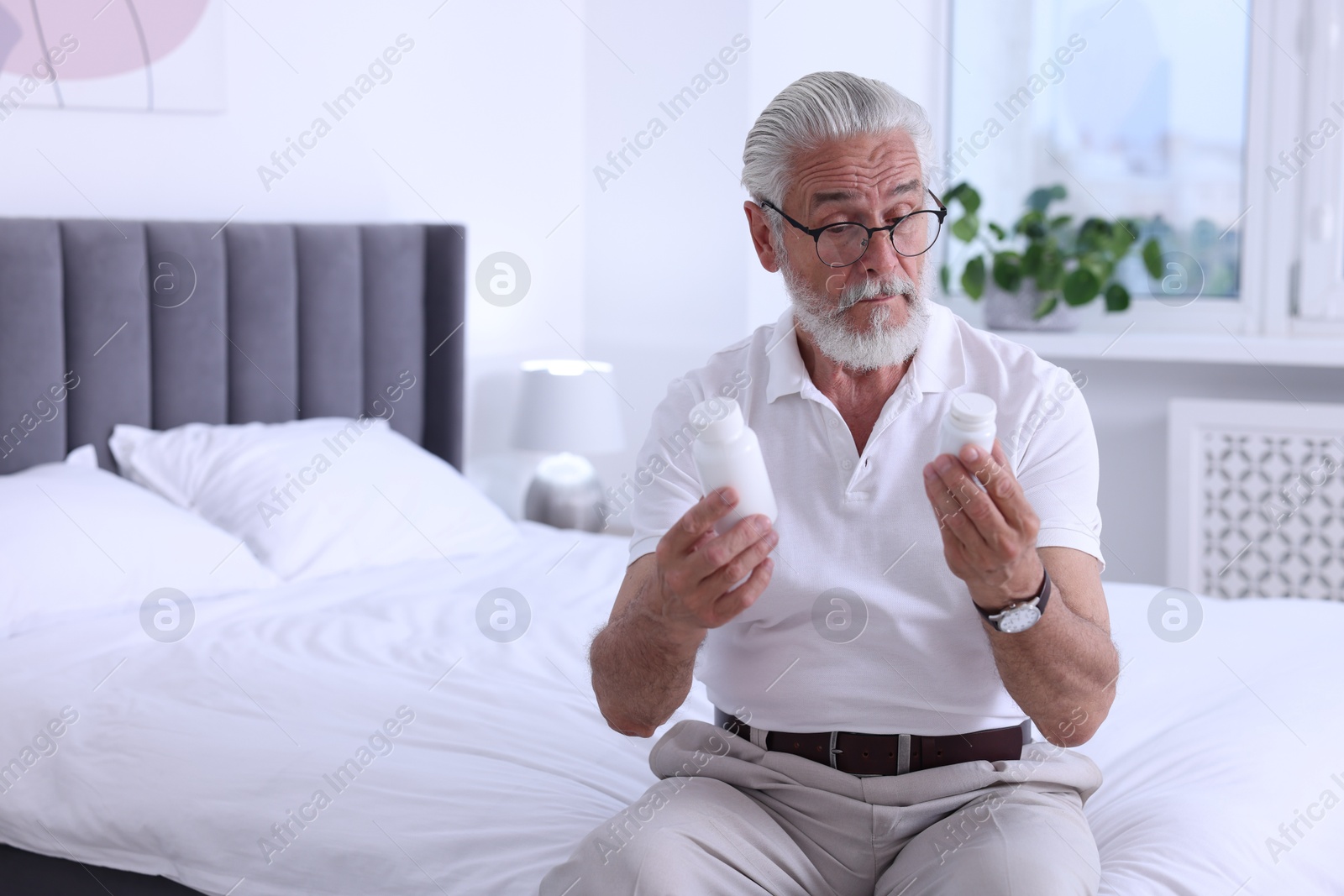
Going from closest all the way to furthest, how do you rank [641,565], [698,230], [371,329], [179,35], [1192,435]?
[641,565] < [179,35] < [371,329] < [1192,435] < [698,230]

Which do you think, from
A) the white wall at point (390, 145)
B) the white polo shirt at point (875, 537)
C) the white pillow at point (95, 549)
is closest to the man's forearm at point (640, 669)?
the white polo shirt at point (875, 537)

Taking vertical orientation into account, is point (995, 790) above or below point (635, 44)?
below

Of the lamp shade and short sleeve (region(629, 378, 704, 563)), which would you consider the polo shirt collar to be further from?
the lamp shade

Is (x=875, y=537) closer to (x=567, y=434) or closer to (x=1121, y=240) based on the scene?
(x=567, y=434)

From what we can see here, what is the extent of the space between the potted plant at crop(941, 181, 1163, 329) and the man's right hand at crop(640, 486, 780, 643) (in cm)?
242

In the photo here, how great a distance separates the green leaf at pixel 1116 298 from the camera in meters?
3.26

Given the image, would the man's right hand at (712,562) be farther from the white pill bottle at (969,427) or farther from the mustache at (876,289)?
the mustache at (876,289)

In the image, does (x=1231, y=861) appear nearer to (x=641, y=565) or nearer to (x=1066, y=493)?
(x=1066, y=493)

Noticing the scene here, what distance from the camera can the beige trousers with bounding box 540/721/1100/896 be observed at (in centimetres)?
104

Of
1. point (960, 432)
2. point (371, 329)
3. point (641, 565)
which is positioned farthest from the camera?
point (371, 329)

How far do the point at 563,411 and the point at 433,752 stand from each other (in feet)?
5.53

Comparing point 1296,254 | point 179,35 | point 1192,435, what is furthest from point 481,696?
point 1296,254

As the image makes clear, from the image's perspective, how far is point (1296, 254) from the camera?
3.26 metres

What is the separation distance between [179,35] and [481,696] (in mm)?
1600
